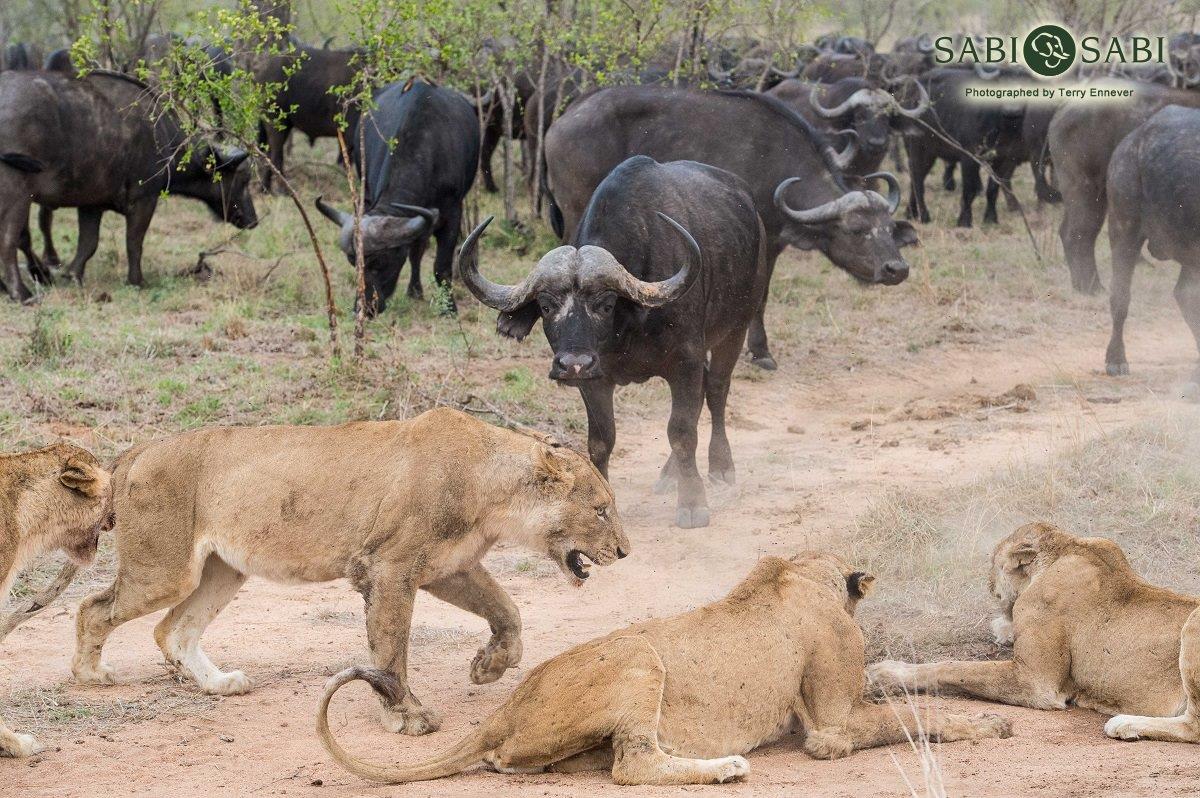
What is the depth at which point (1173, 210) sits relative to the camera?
1124 centimetres

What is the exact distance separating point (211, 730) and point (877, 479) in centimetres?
478

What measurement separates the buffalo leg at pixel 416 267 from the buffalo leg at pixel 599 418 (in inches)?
219

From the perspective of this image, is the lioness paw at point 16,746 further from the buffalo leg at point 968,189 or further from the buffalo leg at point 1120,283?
the buffalo leg at point 968,189

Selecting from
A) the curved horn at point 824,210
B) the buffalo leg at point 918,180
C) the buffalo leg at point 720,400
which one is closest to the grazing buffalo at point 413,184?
the curved horn at point 824,210

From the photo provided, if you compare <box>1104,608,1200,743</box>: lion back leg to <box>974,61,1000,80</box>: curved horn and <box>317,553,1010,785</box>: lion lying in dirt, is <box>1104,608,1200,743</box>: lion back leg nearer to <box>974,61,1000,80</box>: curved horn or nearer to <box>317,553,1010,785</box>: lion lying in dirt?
<box>317,553,1010,785</box>: lion lying in dirt

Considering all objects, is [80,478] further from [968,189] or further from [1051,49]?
[1051,49]

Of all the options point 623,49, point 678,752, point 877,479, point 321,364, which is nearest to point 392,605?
point 678,752

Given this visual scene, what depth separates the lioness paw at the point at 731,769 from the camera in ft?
15.9

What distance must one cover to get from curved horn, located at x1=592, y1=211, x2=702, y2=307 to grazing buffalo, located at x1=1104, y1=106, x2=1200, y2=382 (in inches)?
186

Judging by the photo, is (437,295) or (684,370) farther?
(437,295)

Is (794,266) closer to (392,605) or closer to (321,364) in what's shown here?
(321,364)

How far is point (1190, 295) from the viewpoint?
11.5m

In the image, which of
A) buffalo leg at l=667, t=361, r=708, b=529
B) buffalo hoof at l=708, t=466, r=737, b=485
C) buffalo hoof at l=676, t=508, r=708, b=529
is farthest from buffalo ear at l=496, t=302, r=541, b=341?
buffalo hoof at l=708, t=466, r=737, b=485

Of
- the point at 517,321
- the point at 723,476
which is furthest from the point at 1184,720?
the point at 723,476
